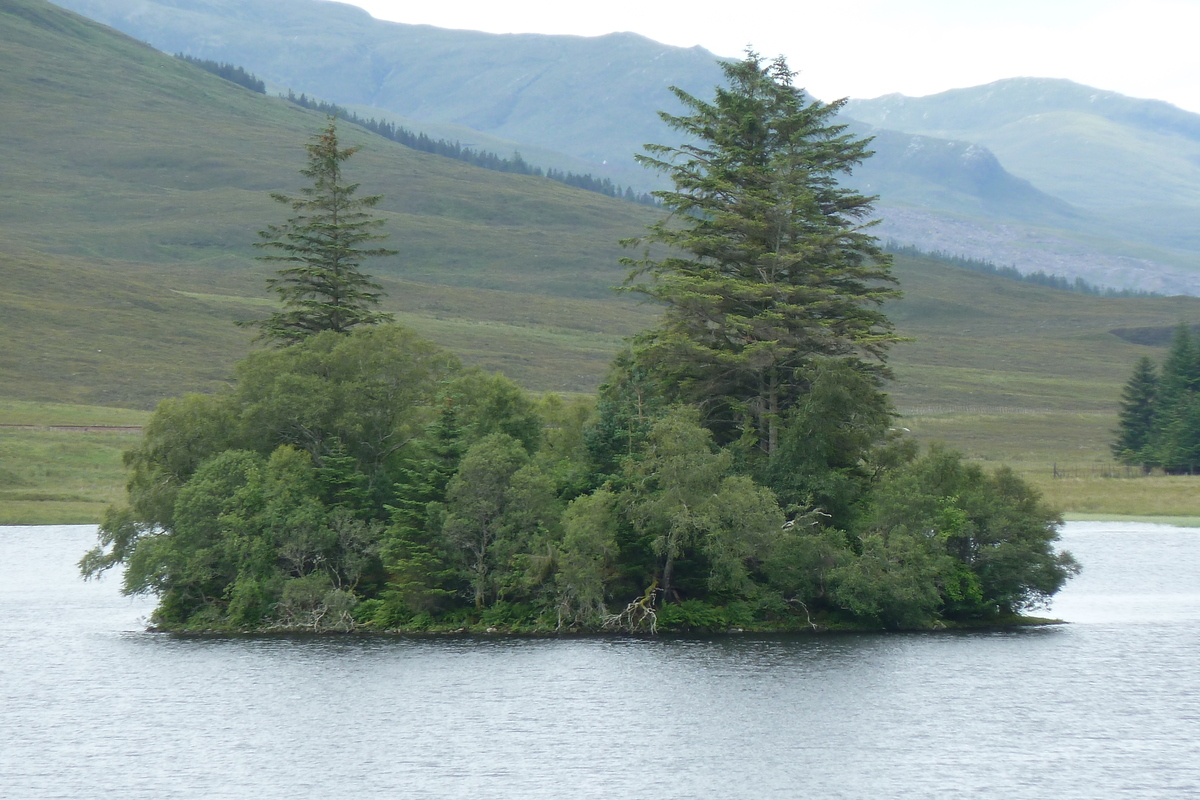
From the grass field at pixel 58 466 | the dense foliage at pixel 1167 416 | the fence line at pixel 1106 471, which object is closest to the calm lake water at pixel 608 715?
the grass field at pixel 58 466

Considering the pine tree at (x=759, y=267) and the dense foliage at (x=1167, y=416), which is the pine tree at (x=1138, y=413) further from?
the pine tree at (x=759, y=267)

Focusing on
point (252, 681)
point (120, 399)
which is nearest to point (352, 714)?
point (252, 681)

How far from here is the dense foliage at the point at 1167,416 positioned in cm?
12950

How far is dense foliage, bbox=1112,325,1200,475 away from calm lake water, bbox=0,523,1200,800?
7539 centimetres

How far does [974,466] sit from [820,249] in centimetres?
1329

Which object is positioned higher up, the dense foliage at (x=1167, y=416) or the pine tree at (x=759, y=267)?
the pine tree at (x=759, y=267)

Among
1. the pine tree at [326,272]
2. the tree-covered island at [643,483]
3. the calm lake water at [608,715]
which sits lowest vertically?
the calm lake water at [608,715]

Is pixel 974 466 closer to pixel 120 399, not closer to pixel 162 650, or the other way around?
pixel 162 650

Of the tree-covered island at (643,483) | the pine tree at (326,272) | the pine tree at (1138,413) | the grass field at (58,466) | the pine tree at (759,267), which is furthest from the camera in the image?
the pine tree at (1138,413)

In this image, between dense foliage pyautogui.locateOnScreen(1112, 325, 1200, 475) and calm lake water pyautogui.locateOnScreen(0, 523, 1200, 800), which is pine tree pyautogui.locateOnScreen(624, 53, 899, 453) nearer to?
calm lake water pyautogui.locateOnScreen(0, 523, 1200, 800)

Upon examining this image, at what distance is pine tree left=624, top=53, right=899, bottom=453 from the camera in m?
62.2

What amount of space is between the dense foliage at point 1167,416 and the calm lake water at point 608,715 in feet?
247

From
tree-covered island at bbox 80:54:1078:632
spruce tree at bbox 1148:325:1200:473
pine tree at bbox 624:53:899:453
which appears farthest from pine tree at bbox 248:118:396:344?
spruce tree at bbox 1148:325:1200:473

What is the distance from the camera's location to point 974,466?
2367 inches
